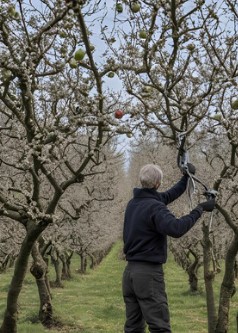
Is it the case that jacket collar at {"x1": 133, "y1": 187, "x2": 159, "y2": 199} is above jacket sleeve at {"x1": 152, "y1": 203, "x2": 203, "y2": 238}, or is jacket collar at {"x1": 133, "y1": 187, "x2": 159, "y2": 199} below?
above

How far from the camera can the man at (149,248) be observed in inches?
169

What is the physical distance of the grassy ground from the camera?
43.9 feet

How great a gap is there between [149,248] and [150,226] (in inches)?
7.9

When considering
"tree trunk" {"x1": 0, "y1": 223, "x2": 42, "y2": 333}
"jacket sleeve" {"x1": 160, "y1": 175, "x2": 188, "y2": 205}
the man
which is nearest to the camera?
the man

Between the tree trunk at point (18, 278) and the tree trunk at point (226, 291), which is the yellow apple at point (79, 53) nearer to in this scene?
the tree trunk at point (18, 278)

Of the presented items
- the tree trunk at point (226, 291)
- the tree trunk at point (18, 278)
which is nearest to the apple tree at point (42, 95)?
the tree trunk at point (18, 278)

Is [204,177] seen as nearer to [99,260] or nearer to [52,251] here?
[52,251]

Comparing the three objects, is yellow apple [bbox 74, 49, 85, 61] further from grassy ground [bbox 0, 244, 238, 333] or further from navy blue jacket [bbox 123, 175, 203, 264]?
grassy ground [bbox 0, 244, 238, 333]

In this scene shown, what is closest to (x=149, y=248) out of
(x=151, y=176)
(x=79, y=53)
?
(x=151, y=176)

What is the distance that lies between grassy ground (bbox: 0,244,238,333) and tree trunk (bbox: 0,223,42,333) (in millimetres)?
2681

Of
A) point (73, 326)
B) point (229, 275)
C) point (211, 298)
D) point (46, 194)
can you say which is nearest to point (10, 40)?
point (229, 275)

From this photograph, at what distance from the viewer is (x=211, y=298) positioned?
38.0 ft

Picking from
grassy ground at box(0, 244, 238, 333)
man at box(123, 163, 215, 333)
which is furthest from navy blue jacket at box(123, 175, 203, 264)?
grassy ground at box(0, 244, 238, 333)

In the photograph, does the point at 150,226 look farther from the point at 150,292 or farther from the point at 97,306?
the point at 97,306
